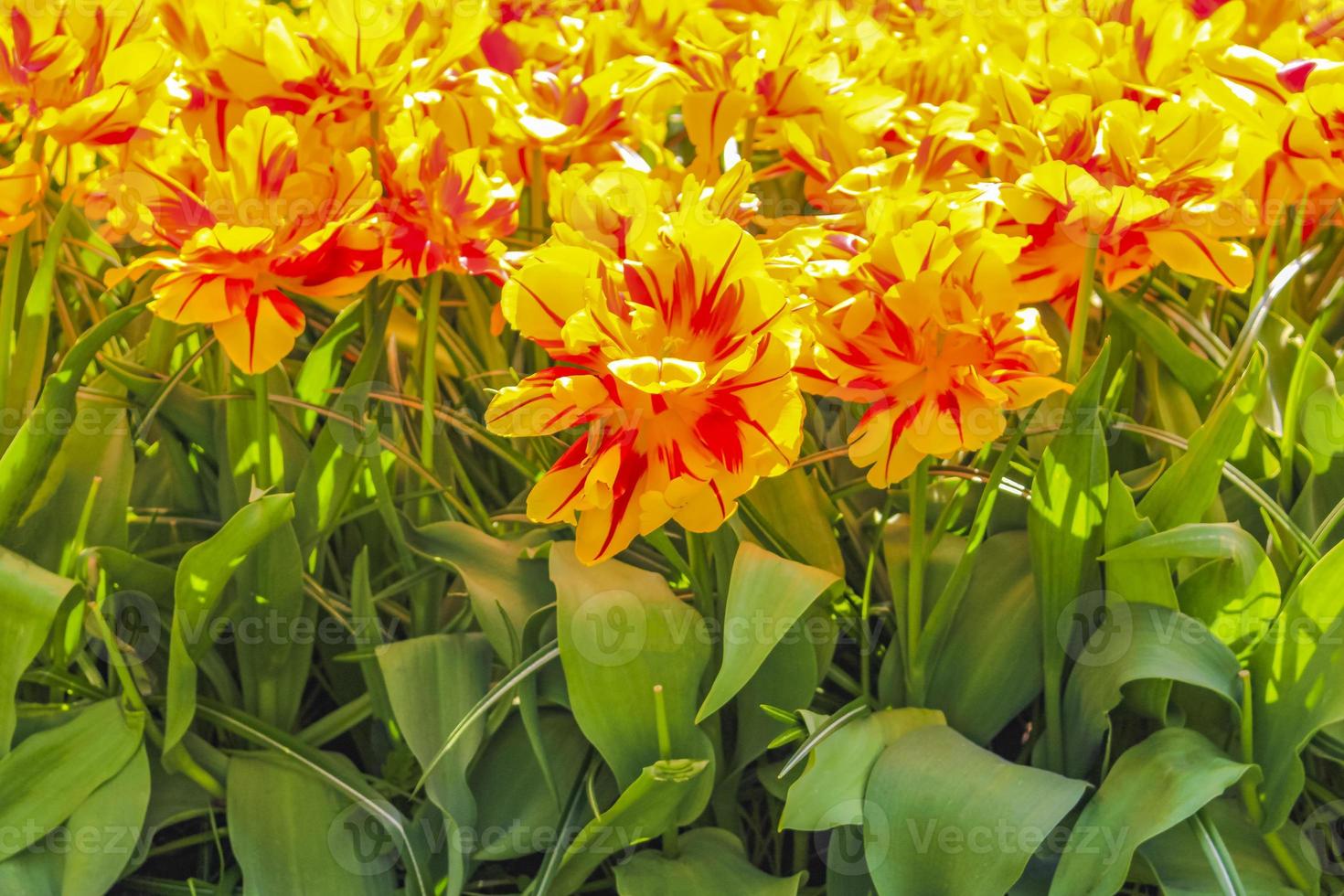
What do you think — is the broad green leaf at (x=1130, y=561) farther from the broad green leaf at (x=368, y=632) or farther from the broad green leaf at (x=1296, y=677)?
the broad green leaf at (x=368, y=632)

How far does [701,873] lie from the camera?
2.07 feet

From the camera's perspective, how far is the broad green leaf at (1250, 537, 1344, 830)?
1.92 feet

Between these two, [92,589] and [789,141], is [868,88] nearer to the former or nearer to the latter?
[789,141]

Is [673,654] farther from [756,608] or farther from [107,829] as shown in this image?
[107,829]

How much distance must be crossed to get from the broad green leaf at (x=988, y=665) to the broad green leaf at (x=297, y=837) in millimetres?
312

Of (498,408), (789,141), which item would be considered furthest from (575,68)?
(498,408)

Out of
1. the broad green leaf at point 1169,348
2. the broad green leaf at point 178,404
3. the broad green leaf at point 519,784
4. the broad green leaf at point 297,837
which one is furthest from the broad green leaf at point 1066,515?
the broad green leaf at point 178,404

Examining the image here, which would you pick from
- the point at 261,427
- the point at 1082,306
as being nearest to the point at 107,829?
the point at 261,427

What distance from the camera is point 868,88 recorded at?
78cm

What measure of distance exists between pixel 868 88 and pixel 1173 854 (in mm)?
475

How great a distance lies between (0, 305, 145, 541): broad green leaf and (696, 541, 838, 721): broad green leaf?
1.13ft

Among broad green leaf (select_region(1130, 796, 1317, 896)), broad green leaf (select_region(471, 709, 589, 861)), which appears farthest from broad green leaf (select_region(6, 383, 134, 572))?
broad green leaf (select_region(1130, 796, 1317, 896))

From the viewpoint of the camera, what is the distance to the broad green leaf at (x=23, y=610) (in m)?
0.62

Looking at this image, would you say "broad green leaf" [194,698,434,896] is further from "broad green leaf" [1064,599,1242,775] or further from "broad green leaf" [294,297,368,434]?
"broad green leaf" [1064,599,1242,775]
